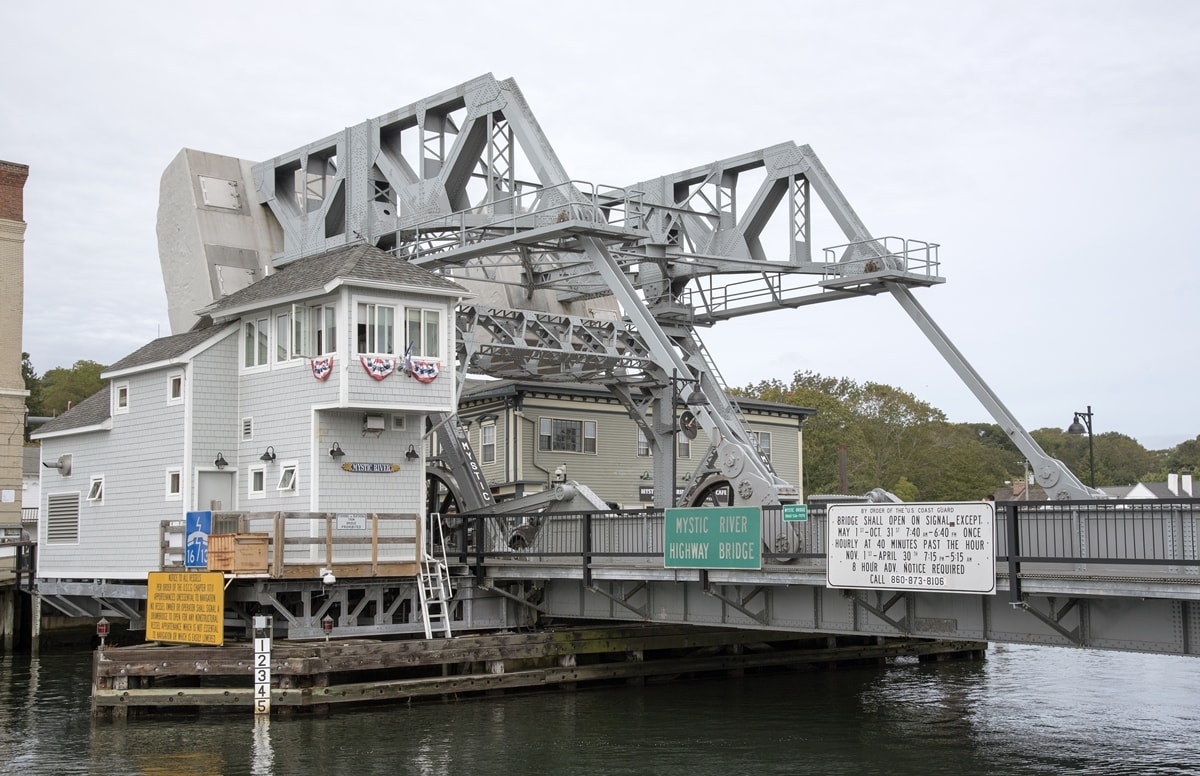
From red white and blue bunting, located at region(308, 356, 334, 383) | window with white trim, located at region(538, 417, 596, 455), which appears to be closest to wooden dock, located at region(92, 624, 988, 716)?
red white and blue bunting, located at region(308, 356, 334, 383)

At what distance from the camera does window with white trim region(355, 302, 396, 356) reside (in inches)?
1206

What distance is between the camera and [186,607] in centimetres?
2933

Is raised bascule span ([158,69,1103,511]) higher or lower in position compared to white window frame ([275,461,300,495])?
higher

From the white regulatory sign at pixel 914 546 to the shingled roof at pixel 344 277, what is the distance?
11.5 meters

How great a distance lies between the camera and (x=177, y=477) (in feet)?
106

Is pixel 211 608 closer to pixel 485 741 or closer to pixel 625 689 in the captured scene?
pixel 485 741

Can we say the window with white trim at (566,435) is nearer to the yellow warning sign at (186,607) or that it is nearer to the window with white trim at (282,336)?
the window with white trim at (282,336)

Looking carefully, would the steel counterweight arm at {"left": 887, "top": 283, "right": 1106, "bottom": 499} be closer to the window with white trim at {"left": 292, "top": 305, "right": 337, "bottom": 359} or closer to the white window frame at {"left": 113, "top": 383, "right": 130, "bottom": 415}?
the window with white trim at {"left": 292, "top": 305, "right": 337, "bottom": 359}

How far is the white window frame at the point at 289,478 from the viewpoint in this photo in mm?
30734

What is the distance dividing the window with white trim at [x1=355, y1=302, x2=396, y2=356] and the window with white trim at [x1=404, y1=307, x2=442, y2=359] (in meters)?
0.35

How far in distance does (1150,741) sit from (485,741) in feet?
40.5

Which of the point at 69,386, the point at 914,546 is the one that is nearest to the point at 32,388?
the point at 69,386

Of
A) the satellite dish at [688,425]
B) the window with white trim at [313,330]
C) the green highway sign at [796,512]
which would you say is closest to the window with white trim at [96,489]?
the window with white trim at [313,330]

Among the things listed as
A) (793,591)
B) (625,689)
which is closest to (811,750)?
(793,591)
